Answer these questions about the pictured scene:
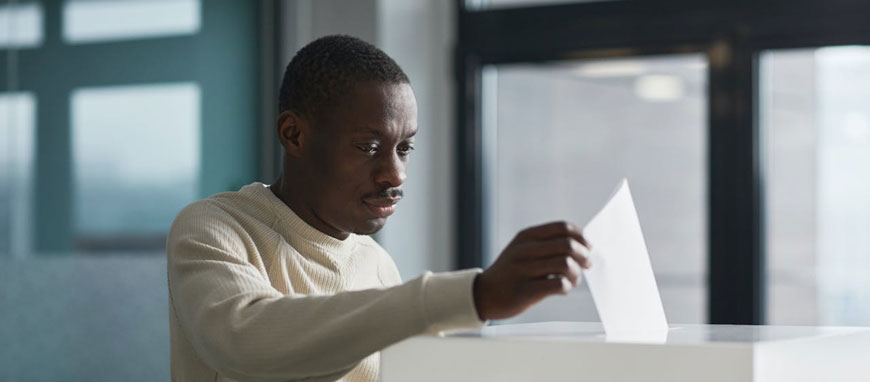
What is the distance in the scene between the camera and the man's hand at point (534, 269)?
2.41 ft

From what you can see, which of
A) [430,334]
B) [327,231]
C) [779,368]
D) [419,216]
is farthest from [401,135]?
[419,216]

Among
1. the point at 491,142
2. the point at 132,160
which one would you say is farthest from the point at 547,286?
the point at 491,142

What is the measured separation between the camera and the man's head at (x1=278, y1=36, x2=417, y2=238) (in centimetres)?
105

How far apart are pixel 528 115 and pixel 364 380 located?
2113mm

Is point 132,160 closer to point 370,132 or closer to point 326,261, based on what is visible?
point 326,261

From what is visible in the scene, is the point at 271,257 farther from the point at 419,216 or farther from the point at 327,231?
the point at 419,216

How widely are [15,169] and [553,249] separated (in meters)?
1.89

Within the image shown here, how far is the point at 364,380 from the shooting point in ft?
3.44

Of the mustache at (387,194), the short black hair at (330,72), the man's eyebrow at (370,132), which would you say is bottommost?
the mustache at (387,194)

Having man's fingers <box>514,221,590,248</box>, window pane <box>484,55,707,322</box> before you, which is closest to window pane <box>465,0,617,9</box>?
window pane <box>484,55,707,322</box>

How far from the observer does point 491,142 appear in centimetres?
317

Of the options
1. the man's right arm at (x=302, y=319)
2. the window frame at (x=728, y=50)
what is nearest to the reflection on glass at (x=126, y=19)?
the window frame at (x=728, y=50)

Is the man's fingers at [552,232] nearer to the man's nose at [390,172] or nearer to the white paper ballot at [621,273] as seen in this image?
the white paper ballot at [621,273]

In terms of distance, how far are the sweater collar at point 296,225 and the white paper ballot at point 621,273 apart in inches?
16.5
